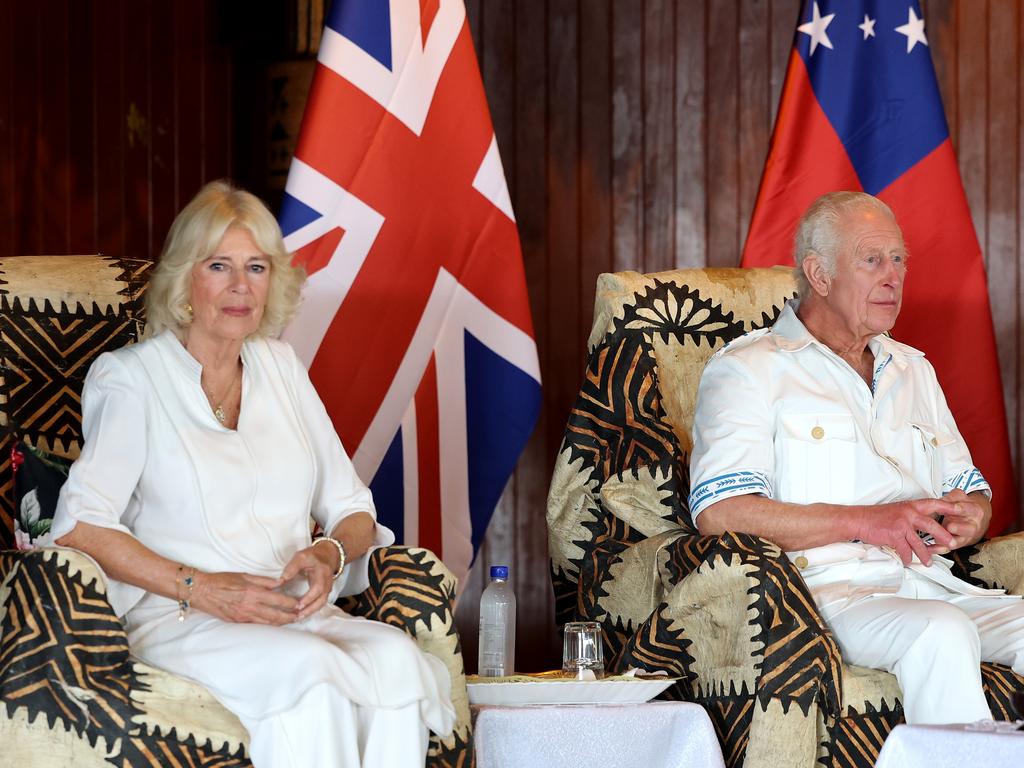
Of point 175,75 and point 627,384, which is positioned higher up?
point 175,75

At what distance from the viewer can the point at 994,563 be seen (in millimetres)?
2963

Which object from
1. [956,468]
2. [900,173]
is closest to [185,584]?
[956,468]

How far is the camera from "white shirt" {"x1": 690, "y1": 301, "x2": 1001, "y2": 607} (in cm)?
274

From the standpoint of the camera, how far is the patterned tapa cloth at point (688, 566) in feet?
8.02

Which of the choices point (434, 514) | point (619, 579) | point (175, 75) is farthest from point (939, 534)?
point (175, 75)

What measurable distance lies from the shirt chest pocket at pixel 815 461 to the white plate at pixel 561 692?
51 centimetres

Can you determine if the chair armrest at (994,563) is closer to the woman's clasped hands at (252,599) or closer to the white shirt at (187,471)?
the white shirt at (187,471)

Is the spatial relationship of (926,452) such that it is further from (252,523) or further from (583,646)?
(252,523)

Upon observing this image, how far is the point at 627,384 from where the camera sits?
121 inches

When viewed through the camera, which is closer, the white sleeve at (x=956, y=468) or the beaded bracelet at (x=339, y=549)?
the beaded bracelet at (x=339, y=549)

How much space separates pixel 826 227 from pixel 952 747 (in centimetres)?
151

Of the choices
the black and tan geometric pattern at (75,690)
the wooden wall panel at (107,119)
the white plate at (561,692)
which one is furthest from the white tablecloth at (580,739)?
the wooden wall panel at (107,119)

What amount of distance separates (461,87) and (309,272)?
2.11ft

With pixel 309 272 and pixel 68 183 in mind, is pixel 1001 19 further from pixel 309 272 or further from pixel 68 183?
pixel 68 183
